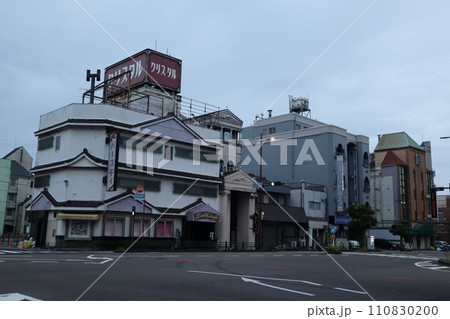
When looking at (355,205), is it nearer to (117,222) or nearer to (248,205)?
(248,205)

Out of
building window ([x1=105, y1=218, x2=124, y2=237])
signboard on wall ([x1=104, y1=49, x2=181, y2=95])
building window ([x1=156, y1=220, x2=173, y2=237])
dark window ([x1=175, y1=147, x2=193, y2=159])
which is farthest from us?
signboard on wall ([x1=104, y1=49, x2=181, y2=95])

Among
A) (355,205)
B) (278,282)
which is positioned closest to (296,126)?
(355,205)

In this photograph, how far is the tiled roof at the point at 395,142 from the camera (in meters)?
79.8

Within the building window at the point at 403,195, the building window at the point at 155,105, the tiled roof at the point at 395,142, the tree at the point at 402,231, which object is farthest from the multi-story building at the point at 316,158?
the building window at the point at 155,105

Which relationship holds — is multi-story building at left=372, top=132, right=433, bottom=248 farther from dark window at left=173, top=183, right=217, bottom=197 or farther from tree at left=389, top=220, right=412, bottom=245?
dark window at left=173, top=183, right=217, bottom=197

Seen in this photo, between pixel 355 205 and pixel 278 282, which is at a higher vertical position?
pixel 355 205

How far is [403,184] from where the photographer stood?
7700 centimetres

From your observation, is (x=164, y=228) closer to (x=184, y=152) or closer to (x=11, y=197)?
(x=184, y=152)

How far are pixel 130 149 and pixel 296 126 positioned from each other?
3726 cm

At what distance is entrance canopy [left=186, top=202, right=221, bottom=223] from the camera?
3984 centimetres

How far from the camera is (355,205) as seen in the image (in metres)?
60.7

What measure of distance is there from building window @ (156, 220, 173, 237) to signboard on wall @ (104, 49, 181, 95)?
16.2 metres

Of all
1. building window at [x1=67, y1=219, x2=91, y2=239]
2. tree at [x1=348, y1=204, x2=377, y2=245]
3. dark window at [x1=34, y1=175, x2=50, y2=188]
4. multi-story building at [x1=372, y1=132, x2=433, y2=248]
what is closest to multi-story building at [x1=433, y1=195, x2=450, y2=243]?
multi-story building at [x1=372, y1=132, x2=433, y2=248]

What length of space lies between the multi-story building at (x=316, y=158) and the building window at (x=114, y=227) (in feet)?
97.1
